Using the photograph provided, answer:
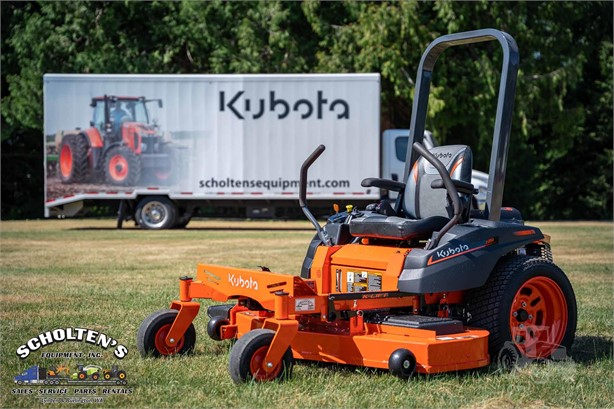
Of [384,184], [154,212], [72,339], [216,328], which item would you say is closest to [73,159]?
[154,212]

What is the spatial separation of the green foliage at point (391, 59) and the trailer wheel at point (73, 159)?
5765 mm

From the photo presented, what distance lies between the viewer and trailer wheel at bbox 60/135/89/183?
85.4ft

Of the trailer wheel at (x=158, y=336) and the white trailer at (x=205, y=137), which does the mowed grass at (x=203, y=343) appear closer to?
the trailer wheel at (x=158, y=336)

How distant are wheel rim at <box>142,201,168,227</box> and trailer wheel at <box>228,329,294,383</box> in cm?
1991

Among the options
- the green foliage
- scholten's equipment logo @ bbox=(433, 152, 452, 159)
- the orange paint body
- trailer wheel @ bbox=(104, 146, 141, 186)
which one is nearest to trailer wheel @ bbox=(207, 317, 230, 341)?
the orange paint body

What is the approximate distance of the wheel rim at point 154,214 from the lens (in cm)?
2617

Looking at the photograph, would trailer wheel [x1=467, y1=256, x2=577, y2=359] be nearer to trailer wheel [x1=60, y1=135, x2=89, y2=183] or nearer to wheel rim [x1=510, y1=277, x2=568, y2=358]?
wheel rim [x1=510, y1=277, x2=568, y2=358]

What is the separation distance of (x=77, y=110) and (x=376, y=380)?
20.6m

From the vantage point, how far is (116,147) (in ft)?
85.4

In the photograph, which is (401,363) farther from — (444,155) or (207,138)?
(207,138)

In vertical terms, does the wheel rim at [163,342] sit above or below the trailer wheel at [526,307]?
below

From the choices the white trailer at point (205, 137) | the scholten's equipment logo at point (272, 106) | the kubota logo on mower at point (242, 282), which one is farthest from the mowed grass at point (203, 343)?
the scholten's equipment logo at point (272, 106)

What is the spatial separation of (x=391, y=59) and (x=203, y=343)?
21.9m

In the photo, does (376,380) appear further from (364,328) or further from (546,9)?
(546,9)
